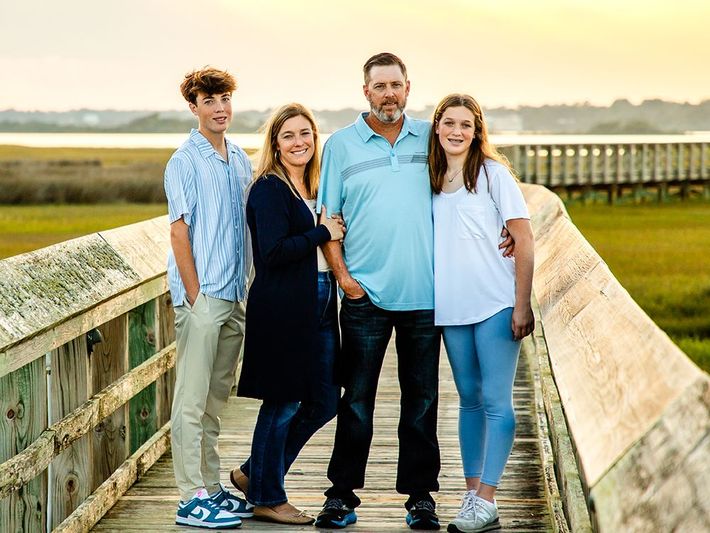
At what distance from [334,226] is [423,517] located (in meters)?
Result: 1.09

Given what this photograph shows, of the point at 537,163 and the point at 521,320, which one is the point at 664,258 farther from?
the point at 521,320

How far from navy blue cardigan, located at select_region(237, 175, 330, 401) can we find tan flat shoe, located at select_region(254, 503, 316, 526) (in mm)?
431

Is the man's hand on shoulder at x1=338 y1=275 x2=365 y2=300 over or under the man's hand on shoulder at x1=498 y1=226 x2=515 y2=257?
under

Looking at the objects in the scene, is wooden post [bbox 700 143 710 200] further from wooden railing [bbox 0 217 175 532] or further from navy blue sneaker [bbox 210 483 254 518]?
navy blue sneaker [bbox 210 483 254 518]

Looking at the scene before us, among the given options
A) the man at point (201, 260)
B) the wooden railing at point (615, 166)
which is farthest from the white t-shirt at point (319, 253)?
the wooden railing at point (615, 166)

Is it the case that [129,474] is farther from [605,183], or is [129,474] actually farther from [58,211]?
[605,183]

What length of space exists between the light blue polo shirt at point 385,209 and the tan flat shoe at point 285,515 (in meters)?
0.83

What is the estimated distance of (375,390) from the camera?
4.12 m

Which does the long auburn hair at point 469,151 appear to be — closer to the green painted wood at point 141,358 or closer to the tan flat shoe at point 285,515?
the tan flat shoe at point 285,515

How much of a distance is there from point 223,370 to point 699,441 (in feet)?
9.13

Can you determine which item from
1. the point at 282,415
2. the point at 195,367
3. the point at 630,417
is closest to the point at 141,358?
the point at 195,367

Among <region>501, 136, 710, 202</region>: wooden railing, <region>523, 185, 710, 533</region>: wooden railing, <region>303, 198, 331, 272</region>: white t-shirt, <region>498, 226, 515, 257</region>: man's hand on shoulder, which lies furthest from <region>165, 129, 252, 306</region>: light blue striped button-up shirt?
<region>501, 136, 710, 202</region>: wooden railing

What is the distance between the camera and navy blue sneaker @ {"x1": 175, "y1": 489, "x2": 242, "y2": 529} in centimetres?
401

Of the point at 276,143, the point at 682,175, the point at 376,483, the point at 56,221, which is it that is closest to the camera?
the point at 276,143
